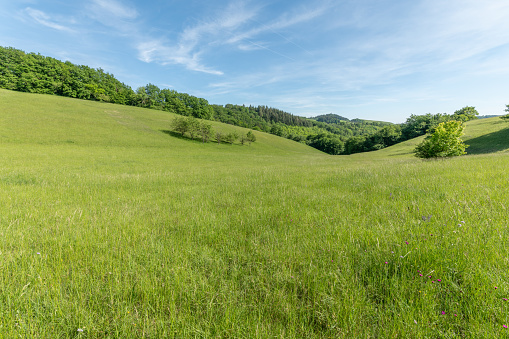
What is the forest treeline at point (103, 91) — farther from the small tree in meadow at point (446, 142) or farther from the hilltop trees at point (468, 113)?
the small tree in meadow at point (446, 142)

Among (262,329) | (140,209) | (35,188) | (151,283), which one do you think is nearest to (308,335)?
(262,329)

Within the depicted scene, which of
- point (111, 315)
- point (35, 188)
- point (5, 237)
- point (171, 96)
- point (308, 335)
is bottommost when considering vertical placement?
point (35, 188)

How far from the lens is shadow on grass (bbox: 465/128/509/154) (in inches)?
1343

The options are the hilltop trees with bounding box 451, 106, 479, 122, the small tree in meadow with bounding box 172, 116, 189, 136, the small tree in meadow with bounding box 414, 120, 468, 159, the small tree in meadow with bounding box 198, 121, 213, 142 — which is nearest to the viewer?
the small tree in meadow with bounding box 414, 120, 468, 159

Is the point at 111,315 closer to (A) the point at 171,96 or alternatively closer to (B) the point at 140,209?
(B) the point at 140,209

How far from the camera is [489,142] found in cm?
3794

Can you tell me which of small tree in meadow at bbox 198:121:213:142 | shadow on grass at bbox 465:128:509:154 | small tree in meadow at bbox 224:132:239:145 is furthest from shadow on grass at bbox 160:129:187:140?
shadow on grass at bbox 465:128:509:154

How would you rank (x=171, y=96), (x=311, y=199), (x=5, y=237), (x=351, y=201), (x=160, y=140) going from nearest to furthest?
(x=5, y=237) < (x=351, y=201) < (x=311, y=199) < (x=160, y=140) < (x=171, y=96)

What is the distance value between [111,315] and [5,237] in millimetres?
3371

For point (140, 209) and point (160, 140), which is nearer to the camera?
point (140, 209)

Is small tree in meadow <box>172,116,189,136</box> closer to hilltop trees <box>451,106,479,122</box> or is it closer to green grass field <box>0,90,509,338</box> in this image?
green grass field <box>0,90,509,338</box>

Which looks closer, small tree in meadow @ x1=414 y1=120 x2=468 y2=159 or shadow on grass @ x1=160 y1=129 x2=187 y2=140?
small tree in meadow @ x1=414 y1=120 x2=468 y2=159

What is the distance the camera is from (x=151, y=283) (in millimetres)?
2305

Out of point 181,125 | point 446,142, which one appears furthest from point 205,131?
point 446,142
